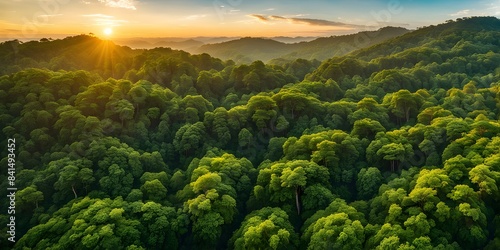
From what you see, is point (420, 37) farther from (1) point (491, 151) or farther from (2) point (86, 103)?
(2) point (86, 103)

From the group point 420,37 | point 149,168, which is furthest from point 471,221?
point 420,37

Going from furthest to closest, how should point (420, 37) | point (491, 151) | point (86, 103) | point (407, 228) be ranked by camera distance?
point (420, 37)
point (86, 103)
point (491, 151)
point (407, 228)

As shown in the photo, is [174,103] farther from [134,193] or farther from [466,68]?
[466,68]

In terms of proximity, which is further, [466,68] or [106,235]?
[466,68]

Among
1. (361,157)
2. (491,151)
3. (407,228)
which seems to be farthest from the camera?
(361,157)

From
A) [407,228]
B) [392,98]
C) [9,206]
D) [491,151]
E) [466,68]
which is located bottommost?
[9,206]

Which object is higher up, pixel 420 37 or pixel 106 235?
pixel 420 37
